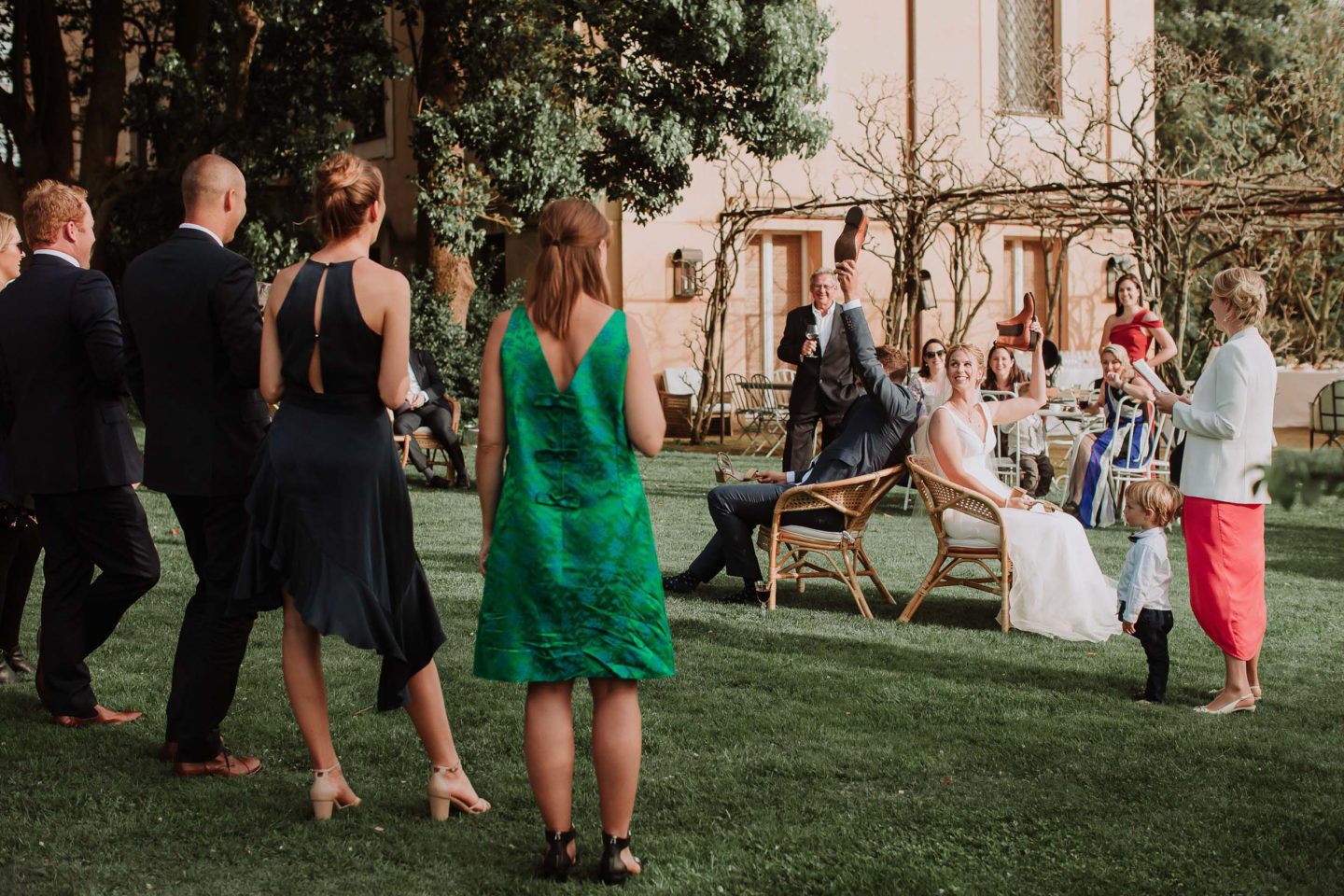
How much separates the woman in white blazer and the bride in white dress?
1177mm

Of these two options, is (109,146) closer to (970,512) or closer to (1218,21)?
(970,512)

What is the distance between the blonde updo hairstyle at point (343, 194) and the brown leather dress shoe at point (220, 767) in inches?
67.8

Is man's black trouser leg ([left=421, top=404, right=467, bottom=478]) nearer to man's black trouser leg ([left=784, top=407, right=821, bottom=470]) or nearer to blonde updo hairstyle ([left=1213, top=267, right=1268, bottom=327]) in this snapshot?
man's black trouser leg ([left=784, top=407, right=821, bottom=470])

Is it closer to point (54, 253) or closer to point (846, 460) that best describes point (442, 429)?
point (846, 460)

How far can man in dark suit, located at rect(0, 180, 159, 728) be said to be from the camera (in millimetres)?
4457

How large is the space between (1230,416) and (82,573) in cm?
421

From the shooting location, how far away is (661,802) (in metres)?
3.95

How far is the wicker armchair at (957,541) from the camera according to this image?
254 inches

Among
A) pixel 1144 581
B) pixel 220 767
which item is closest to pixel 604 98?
pixel 1144 581

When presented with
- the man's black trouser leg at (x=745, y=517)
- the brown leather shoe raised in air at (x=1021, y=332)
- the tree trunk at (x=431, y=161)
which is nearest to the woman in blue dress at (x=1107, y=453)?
the brown leather shoe raised in air at (x=1021, y=332)

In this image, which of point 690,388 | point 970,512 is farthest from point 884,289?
point 970,512

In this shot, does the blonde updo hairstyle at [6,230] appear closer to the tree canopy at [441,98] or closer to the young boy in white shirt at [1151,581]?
the young boy in white shirt at [1151,581]

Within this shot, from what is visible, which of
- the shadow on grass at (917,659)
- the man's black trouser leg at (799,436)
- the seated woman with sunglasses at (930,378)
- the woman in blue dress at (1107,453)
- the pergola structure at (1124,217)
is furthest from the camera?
the pergola structure at (1124,217)

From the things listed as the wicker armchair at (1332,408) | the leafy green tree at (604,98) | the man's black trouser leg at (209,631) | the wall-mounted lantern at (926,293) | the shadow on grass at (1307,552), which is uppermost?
the leafy green tree at (604,98)
